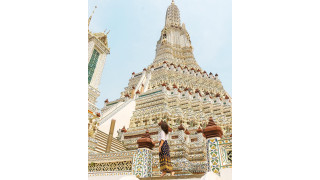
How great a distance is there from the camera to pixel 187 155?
8055 mm

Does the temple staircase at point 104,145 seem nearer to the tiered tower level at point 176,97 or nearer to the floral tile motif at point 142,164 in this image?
the tiered tower level at point 176,97

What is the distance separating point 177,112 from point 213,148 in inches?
350

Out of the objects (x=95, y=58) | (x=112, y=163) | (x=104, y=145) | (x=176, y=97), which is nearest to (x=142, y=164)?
(x=112, y=163)

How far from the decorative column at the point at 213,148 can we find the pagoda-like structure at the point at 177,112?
0.08 ft

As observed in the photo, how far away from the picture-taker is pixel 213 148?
3768 millimetres

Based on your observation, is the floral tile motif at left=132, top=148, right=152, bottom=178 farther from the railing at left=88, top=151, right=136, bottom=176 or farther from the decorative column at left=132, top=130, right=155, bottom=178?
the railing at left=88, top=151, right=136, bottom=176

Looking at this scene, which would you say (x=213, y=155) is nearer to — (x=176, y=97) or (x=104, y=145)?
(x=104, y=145)

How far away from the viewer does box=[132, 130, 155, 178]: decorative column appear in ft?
14.9

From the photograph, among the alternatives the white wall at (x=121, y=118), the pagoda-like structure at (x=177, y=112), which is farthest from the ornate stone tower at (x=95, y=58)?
the white wall at (x=121, y=118)

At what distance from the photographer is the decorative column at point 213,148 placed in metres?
3.60
